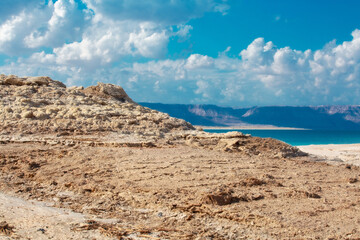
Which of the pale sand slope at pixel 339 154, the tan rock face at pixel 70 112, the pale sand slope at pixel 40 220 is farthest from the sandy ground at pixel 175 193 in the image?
the pale sand slope at pixel 339 154

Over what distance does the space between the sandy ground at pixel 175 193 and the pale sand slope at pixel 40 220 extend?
15 mm

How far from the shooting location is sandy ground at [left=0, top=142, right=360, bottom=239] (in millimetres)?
5246

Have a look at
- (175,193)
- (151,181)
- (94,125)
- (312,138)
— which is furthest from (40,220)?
(312,138)

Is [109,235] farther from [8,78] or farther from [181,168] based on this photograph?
[8,78]

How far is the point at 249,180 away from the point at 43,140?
690 centimetres

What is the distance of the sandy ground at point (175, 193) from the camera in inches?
207

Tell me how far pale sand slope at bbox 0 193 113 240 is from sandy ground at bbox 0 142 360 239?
1 cm

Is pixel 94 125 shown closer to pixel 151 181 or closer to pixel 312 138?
pixel 151 181

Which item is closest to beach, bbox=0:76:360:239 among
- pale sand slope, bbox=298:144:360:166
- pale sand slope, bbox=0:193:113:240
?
pale sand slope, bbox=0:193:113:240

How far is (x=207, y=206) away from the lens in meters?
6.05

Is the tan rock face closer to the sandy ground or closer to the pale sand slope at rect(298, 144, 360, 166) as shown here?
the sandy ground

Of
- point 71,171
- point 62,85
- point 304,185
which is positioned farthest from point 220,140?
point 62,85

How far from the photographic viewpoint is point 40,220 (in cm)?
544

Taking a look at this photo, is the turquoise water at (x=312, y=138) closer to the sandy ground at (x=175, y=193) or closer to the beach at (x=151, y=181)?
the beach at (x=151, y=181)
